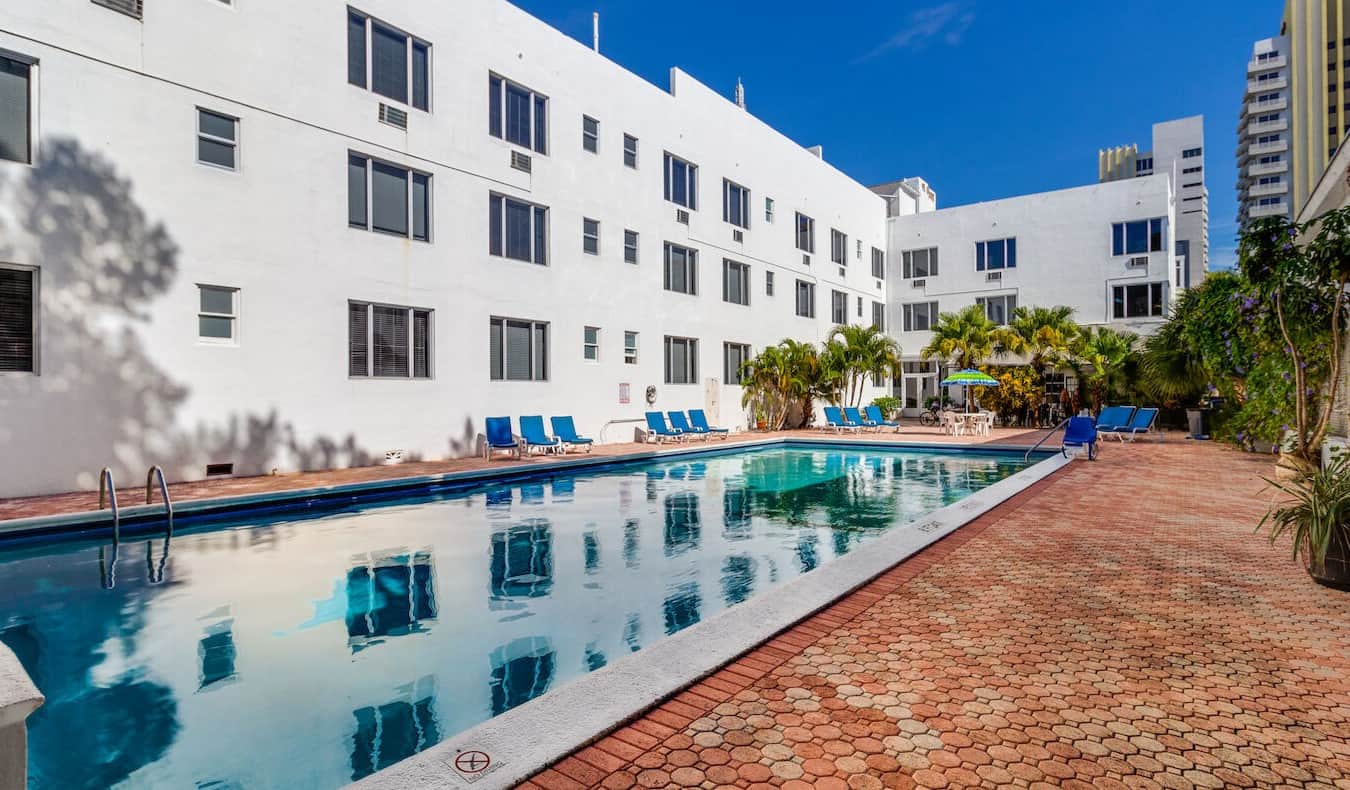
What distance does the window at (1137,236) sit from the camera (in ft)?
85.7

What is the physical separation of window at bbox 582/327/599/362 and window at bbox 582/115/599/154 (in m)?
4.73

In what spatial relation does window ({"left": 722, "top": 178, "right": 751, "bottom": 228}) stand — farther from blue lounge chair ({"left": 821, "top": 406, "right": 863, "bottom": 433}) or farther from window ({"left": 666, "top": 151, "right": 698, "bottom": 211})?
blue lounge chair ({"left": 821, "top": 406, "right": 863, "bottom": 433})

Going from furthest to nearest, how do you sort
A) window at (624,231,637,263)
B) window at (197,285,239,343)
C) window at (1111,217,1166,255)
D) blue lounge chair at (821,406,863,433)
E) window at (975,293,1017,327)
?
window at (975,293,1017,327) < window at (1111,217,1166,255) < blue lounge chair at (821,406,863,433) < window at (624,231,637,263) < window at (197,285,239,343)

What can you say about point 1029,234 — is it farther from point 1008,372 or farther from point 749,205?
point 749,205

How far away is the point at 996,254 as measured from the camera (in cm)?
2947

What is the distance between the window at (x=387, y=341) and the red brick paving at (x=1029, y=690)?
11.0m

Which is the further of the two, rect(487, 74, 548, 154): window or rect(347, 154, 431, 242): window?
rect(487, 74, 548, 154): window

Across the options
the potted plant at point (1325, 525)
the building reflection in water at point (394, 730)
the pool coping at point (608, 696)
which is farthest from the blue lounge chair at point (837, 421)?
the building reflection in water at point (394, 730)

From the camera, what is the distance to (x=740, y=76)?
Answer: 2534cm

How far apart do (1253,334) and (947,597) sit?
737 centimetres

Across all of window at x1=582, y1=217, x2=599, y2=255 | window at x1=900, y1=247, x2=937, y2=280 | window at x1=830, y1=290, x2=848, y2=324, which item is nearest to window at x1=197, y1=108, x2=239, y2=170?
window at x1=582, y1=217, x2=599, y2=255

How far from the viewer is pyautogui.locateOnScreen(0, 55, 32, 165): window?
30.6 ft

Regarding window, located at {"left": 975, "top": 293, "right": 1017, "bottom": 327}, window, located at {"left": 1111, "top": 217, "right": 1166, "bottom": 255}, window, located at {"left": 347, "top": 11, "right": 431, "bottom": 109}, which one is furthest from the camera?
window, located at {"left": 975, "top": 293, "right": 1017, "bottom": 327}

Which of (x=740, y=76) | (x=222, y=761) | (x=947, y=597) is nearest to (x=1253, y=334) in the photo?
(x=947, y=597)
